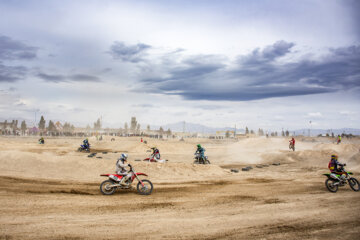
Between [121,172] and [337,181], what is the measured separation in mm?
10835

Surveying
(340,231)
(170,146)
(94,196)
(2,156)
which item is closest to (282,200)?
(340,231)

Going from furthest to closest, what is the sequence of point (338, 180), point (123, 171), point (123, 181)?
point (338, 180)
point (123, 171)
point (123, 181)

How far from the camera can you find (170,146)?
52219 millimetres

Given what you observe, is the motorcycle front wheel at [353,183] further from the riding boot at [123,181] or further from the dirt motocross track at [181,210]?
the riding boot at [123,181]

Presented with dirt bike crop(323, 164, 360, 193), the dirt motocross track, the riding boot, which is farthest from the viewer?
dirt bike crop(323, 164, 360, 193)

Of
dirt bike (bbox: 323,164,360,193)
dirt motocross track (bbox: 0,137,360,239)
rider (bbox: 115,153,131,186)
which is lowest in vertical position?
dirt motocross track (bbox: 0,137,360,239)

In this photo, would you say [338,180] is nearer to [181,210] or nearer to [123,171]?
[181,210]

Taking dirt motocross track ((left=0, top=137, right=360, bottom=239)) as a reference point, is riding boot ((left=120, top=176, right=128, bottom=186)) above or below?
above

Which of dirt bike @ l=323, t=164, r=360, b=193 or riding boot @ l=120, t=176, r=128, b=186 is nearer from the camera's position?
riding boot @ l=120, t=176, r=128, b=186

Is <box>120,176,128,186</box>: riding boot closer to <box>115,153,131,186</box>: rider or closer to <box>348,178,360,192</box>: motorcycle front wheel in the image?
<box>115,153,131,186</box>: rider

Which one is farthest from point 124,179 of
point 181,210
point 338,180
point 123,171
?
point 338,180

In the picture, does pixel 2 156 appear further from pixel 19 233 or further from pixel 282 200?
pixel 282 200

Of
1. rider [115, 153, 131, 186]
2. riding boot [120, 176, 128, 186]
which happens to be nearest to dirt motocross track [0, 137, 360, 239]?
riding boot [120, 176, 128, 186]

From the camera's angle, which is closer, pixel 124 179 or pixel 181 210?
pixel 181 210
